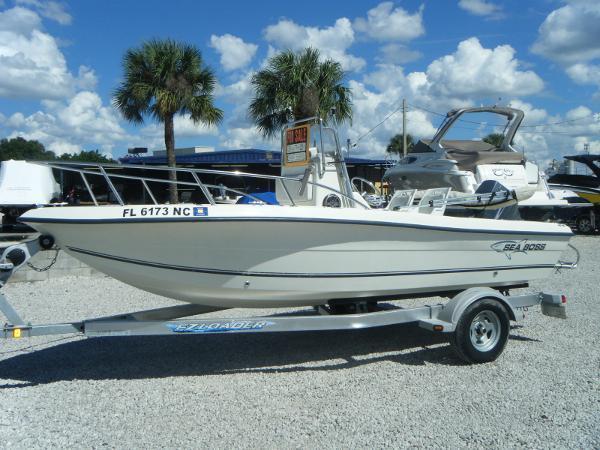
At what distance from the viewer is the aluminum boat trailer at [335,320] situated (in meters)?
4.53

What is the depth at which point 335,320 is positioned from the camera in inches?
197

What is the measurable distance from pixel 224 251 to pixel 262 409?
125cm

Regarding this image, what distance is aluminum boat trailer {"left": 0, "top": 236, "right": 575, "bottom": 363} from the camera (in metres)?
4.53

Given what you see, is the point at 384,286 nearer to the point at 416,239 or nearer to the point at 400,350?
the point at 416,239

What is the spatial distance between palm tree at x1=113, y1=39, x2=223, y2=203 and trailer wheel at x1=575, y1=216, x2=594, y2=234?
40.2 ft

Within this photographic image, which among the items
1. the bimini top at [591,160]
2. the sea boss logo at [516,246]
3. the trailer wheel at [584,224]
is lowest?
the trailer wheel at [584,224]

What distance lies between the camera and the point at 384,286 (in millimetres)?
5262

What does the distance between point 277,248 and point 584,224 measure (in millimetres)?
16727

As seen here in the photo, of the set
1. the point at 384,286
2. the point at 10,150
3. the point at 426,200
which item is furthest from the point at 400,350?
the point at 10,150

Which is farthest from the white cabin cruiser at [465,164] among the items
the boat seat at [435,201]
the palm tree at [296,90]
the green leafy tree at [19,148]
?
the green leafy tree at [19,148]

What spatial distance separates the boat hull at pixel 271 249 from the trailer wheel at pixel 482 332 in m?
0.38

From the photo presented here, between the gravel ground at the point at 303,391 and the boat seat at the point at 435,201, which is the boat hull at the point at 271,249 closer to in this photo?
the boat seat at the point at 435,201

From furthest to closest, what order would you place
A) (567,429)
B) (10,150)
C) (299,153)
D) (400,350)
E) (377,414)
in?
1. (10,150)
2. (299,153)
3. (400,350)
4. (377,414)
5. (567,429)

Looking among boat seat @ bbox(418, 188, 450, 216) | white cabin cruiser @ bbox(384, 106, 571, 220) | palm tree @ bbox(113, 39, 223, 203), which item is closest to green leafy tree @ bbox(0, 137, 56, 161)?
palm tree @ bbox(113, 39, 223, 203)
